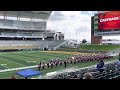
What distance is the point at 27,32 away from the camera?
3133 centimetres

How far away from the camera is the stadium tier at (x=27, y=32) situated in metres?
27.5

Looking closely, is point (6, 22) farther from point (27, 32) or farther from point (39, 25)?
point (39, 25)

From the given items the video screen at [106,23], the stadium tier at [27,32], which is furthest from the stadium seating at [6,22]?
the video screen at [106,23]

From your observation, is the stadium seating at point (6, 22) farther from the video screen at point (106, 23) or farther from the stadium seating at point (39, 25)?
the video screen at point (106, 23)

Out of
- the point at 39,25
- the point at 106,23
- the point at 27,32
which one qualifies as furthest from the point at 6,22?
the point at 106,23

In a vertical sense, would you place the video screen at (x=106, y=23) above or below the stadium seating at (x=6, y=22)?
below

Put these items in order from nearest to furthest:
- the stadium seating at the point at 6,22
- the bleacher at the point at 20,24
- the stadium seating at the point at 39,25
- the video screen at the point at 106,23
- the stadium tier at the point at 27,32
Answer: the video screen at the point at 106,23 < the stadium tier at the point at 27,32 < the stadium seating at the point at 6,22 < the bleacher at the point at 20,24 < the stadium seating at the point at 39,25

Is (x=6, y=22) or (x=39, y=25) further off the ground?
(x=6, y=22)
